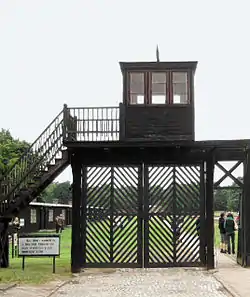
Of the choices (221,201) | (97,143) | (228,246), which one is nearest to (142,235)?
(97,143)

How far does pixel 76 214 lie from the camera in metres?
18.3

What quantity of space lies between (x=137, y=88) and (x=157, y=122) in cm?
132

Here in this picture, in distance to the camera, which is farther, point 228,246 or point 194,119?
point 228,246

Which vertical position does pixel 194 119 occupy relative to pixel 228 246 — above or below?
above

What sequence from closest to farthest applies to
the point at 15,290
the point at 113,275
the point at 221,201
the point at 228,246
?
the point at 15,290, the point at 113,275, the point at 228,246, the point at 221,201

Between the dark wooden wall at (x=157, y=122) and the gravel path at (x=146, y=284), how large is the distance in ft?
13.8

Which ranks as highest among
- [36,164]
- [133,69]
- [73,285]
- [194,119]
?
[133,69]

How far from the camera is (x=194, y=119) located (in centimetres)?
1838

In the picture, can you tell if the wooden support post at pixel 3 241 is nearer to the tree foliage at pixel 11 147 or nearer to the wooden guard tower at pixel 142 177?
the wooden guard tower at pixel 142 177

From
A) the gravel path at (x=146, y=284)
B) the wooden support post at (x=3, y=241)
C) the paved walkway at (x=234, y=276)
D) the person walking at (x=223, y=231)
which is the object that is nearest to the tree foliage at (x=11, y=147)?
the person walking at (x=223, y=231)

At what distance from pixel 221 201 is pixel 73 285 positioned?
3359 inches

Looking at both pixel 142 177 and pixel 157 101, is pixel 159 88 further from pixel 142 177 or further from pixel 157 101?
pixel 142 177

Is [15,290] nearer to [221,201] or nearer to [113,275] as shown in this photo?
[113,275]

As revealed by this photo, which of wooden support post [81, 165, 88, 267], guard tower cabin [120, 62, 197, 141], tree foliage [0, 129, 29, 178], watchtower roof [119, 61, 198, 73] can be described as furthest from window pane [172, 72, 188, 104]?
tree foliage [0, 129, 29, 178]
